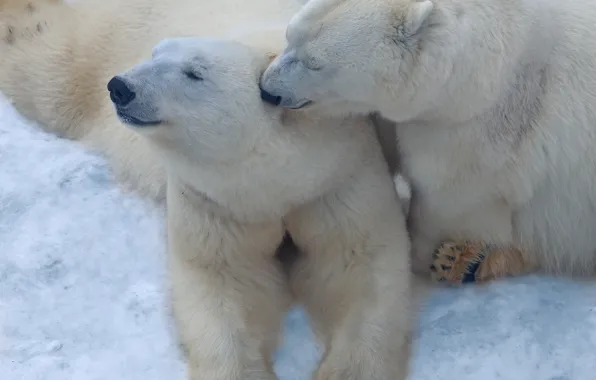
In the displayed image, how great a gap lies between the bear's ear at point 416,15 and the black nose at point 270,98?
0.41 m

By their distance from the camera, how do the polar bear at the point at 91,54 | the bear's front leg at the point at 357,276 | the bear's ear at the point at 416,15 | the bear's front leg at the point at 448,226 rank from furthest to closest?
the polar bear at the point at 91,54
the bear's front leg at the point at 448,226
the bear's front leg at the point at 357,276
the bear's ear at the point at 416,15

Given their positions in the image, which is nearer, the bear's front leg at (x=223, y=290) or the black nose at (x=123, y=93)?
the black nose at (x=123, y=93)

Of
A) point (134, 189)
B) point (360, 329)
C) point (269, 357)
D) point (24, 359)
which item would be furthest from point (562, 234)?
point (24, 359)

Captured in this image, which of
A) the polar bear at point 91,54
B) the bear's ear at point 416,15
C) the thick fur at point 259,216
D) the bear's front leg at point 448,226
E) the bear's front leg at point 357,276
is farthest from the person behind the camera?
the polar bear at point 91,54

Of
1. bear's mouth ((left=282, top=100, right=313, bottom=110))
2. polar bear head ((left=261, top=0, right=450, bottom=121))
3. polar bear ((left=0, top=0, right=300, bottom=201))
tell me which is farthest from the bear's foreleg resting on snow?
polar bear ((left=0, top=0, right=300, bottom=201))

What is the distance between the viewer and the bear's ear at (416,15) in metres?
2.29

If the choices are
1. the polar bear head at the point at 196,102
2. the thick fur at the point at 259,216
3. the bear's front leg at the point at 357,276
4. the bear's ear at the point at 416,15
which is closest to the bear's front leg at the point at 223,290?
the thick fur at the point at 259,216

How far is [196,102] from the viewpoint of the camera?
7.86 feet

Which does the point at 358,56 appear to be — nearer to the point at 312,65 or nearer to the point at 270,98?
the point at 312,65

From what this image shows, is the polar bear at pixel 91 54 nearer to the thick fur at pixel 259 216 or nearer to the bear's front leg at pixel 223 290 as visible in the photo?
the thick fur at pixel 259 216

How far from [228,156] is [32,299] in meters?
0.92

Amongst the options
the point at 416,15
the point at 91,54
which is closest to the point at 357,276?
the point at 416,15

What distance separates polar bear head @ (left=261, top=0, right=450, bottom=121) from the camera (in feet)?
7.73

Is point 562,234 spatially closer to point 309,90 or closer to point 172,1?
point 309,90
